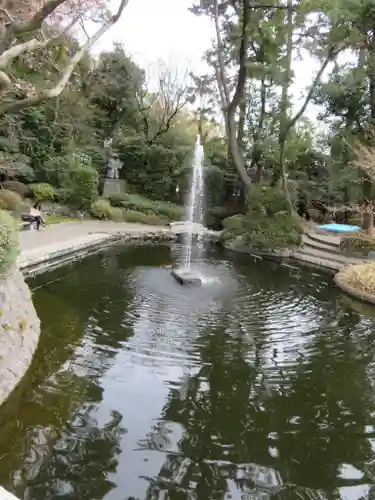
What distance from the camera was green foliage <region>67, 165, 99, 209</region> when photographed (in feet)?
58.2

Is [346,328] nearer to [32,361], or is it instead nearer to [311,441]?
[311,441]

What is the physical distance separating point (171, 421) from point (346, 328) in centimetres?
377

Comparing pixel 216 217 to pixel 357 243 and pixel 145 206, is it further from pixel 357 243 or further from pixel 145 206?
pixel 357 243

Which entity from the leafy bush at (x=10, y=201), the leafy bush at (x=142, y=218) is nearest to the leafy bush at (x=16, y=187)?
the leafy bush at (x=10, y=201)

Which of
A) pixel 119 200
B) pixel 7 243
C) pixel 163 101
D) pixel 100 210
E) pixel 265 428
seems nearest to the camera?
pixel 265 428

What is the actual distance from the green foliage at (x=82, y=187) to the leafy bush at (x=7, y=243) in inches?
505

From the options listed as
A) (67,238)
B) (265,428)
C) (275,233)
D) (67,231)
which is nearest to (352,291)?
(275,233)

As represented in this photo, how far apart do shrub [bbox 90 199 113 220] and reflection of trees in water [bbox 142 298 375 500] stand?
13.6m

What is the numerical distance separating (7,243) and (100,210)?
45.2 ft

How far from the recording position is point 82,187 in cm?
1778

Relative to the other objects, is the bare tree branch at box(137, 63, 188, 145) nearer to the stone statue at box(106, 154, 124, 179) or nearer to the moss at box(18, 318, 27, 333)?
the stone statue at box(106, 154, 124, 179)

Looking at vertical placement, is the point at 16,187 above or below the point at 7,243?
above

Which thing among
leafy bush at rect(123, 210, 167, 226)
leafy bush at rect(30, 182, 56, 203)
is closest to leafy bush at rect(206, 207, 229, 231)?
leafy bush at rect(123, 210, 167, 226)

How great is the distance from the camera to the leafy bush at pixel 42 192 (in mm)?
17266
